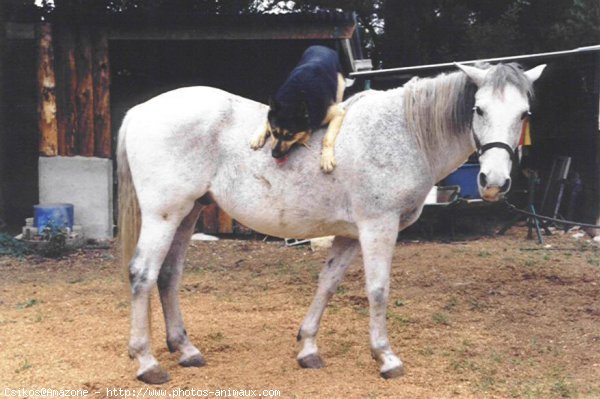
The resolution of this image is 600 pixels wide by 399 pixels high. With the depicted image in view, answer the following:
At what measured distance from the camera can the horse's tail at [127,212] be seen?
13.1 feet

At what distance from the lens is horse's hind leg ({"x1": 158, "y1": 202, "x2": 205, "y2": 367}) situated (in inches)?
161

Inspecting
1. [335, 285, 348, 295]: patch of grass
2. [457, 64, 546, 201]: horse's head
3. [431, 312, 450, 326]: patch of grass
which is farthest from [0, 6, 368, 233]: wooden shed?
[457, 64, 546, 201]: horse's head

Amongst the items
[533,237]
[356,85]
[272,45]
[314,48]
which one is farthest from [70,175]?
[533,237]

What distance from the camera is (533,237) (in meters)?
9.48

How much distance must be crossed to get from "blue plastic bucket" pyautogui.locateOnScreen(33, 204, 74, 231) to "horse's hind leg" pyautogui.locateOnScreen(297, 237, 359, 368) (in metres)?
4.85

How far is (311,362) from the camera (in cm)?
404

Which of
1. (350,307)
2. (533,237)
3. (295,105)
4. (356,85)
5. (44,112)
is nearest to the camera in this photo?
(295,105)

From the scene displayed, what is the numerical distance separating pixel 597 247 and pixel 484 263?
2.24 m

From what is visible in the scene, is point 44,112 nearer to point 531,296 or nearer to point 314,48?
point 314,48

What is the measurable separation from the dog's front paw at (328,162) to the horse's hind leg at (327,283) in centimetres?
63

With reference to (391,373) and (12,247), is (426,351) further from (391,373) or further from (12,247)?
(12,247)

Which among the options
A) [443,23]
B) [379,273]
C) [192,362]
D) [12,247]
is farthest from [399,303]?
[443,23]

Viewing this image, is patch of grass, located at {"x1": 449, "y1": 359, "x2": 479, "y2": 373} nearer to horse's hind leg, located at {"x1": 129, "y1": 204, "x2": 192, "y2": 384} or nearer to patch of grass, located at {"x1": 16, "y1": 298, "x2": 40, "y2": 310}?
horse's hind leg, located at {"x1": 129, "y1": 204, "x2": 192, "y2": 384}

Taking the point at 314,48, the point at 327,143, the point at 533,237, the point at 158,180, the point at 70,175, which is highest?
the point at 314,48
